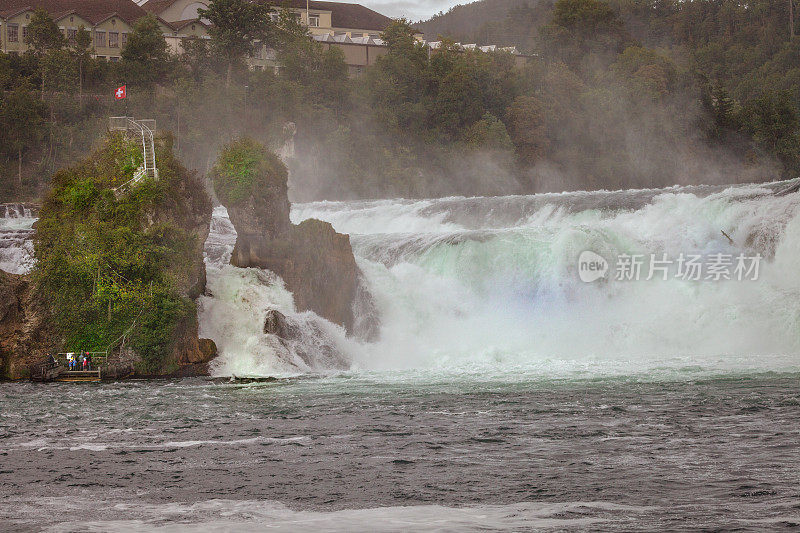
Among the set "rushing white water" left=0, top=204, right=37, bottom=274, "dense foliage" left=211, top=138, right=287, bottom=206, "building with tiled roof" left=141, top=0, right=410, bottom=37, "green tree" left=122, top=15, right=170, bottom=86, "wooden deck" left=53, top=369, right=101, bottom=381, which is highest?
"building with tiled roof" left=141, top=0, right=410, bottom=37

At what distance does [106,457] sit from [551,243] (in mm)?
19645

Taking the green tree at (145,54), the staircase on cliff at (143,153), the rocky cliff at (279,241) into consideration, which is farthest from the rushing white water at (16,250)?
the green tree at (145,54)

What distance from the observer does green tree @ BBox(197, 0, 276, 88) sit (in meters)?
78.4

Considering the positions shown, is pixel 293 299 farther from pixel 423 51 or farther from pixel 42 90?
pixel 423 51

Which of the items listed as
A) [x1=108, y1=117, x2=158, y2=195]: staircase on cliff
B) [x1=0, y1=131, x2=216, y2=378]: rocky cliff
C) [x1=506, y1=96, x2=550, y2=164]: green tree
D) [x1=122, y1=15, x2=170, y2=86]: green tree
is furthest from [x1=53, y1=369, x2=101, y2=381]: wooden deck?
[x1=506, y1=96, x2=550, y2=164]: green tree

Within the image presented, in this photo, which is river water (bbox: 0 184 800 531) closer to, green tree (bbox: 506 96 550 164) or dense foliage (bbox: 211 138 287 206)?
dense foliage (bbox: 211 138 287 206)

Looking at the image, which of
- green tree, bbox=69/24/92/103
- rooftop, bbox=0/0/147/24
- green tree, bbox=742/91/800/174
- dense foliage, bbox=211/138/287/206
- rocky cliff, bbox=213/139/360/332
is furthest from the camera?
rooftop, bbox=0/0/147/24

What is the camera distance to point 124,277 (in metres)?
29.4

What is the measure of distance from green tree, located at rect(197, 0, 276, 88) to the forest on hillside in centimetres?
18

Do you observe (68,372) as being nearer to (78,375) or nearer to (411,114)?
(78,375)

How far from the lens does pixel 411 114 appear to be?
79.9 meters

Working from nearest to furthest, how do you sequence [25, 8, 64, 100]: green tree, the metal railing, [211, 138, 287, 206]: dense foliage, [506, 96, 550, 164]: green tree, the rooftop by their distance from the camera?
the metal railing, [211, 138, 287, 206]: dense foliage, [25, 8, 64, 100]: green tree, [506, 96, 550, 164]: green tree, the rooftop

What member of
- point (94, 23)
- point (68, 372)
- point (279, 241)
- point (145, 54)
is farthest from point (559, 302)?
point (94, 23)

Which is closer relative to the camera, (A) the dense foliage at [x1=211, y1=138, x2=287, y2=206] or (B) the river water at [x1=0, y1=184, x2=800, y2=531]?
(B) the river water at [x1=0, y1=184, x2=800, y2=531]
